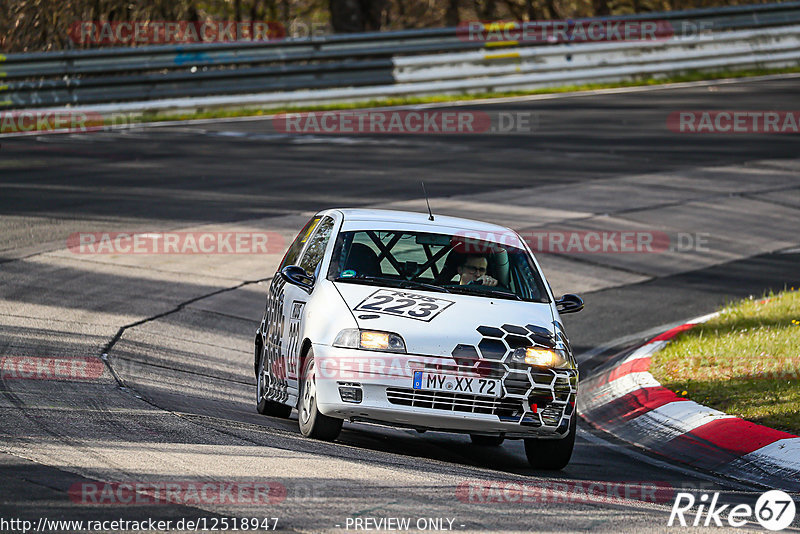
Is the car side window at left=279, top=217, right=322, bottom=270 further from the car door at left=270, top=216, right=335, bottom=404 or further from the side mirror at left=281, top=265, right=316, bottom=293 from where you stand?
the side mirror at left=281, top=265, right=316, bottom=293

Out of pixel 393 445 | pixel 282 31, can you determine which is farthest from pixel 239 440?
pixel 282 31

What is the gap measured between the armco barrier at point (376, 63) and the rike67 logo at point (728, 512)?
59.9 ft

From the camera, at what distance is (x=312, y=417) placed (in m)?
7.89

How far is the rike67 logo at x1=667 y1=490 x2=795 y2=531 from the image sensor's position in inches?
253

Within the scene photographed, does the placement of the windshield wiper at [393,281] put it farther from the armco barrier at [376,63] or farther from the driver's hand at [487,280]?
the armco barrier at [376,63]

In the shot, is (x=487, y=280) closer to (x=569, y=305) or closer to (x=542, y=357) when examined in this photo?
(x=569, y=305)

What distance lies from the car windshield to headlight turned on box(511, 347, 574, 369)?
75cm

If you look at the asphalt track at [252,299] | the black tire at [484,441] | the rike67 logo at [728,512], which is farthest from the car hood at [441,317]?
the rike67 logo at [728,512]

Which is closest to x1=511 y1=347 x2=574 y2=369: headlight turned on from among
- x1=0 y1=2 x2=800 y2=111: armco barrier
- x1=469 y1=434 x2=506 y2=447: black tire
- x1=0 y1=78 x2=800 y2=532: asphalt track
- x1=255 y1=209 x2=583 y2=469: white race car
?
x1=255 y1=209 x2=583 y2=469: white race car

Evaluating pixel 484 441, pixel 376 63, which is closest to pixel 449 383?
pixel 484 441

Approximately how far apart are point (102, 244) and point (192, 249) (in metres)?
1.06

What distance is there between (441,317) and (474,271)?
3.23 feet

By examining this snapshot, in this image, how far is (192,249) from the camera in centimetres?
1491

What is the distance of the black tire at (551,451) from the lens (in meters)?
7.95
